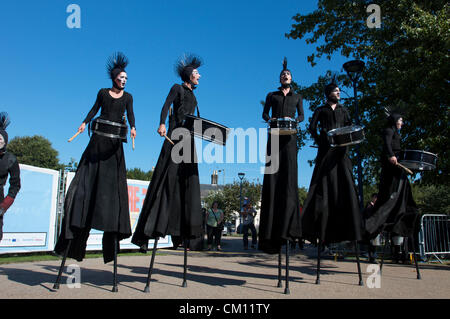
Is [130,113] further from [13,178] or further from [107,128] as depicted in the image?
[13,178]

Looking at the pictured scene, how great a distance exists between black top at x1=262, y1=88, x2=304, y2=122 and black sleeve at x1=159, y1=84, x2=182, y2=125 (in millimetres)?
1493

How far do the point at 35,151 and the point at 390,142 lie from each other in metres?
77.5

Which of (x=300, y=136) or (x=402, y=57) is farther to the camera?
(x=300, y=136)

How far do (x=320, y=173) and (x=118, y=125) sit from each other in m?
3.48

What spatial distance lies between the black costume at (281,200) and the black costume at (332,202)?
2.49 ft

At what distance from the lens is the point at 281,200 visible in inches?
→ 213

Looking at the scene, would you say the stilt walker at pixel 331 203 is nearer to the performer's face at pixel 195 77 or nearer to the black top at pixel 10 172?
the performer's face at pixel 195 77

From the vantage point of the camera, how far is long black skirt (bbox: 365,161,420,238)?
6859 mm

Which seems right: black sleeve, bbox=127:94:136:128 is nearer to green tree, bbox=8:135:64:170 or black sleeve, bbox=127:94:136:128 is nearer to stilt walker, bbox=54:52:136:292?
stilt walker, bbox=54:52:136:292

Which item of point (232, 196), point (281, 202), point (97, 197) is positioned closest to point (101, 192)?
point (97, 197)

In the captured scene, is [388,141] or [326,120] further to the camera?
[388,141]
